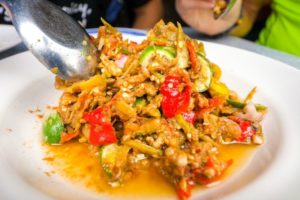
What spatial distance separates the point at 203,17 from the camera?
213 centimetres

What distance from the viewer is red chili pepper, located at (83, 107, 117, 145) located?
1190 millimetres

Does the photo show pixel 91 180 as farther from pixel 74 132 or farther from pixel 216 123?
pixel 216 123

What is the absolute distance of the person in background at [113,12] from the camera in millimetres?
2366

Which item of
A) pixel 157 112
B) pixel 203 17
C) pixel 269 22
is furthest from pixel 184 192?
pixel 269 22

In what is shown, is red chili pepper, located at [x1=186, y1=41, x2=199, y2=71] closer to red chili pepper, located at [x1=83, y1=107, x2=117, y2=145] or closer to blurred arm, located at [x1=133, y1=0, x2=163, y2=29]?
red chili pepper, located at [x1=83, y1=107, x2=117, y2=145]

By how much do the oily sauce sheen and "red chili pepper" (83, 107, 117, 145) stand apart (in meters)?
0.08

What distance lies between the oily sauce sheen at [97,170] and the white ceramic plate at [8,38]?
0.53m

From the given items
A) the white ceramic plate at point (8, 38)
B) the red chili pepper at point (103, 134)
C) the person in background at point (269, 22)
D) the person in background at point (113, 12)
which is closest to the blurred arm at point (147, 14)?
the person in background at point (113, 12)

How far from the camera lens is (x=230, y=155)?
1.27m

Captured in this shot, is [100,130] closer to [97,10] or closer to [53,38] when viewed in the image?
[53,38]

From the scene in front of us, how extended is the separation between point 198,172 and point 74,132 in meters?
0.43

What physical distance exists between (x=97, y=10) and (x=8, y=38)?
37.1 inches

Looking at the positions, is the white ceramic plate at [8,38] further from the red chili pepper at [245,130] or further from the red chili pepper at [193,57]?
the red chili pepper at [245,130]

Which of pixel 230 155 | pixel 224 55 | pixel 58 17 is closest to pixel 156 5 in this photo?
pixel 224 55
